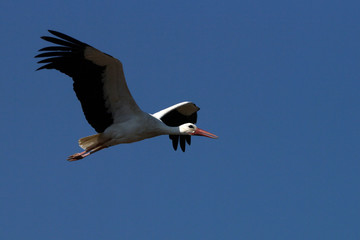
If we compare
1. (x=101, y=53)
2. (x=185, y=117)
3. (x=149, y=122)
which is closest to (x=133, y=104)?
(x=149, y=122)

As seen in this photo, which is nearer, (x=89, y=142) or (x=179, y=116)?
(x=89, y=142)

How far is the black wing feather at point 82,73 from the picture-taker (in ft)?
42.4

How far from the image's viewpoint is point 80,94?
44.4ft

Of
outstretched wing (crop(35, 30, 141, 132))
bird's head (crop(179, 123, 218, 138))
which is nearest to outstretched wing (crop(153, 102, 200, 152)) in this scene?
bird's head (crop(179, 123, 218, 138))

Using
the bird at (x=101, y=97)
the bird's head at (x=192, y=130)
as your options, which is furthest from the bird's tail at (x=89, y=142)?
the bird's head at (x=192, y=130)

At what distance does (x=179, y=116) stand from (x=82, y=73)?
3662 millimetres

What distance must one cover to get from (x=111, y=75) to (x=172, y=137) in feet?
12.2

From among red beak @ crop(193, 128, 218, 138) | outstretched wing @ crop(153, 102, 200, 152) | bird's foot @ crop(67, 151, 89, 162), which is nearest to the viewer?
bird's foot @ crop(67, 151, 89, 162)

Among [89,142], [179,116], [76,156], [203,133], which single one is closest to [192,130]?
[203,133]

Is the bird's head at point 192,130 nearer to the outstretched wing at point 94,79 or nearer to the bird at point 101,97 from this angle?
the bird at point 101,97

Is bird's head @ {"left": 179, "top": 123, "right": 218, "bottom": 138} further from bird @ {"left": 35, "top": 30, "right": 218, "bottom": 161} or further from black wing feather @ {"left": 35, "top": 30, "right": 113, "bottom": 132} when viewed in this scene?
black wing feather @ {"left": 35, "top": 30, "right": 113, "bottom": 132}

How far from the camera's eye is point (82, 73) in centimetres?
1327

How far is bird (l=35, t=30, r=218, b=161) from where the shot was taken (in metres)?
13.0

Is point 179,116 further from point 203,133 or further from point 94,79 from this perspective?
point 94,79
